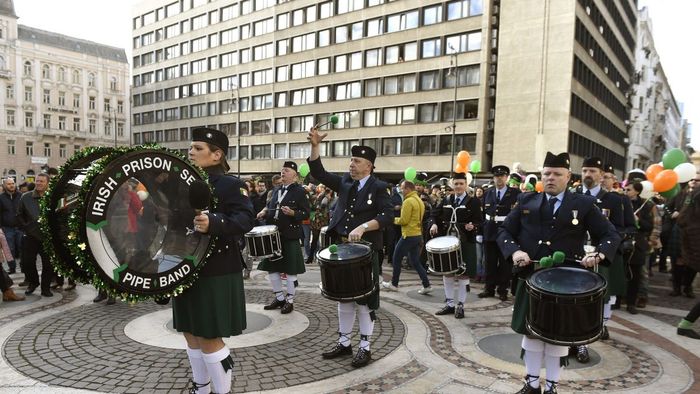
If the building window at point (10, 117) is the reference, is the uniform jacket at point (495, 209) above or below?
below

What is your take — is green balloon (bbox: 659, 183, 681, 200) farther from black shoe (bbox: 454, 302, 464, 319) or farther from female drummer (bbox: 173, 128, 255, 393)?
female drummer (bbox: 173, 128, 255, 393)

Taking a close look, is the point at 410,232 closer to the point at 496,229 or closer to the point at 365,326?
the point at 496,229

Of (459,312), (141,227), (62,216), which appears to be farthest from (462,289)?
(62,216)

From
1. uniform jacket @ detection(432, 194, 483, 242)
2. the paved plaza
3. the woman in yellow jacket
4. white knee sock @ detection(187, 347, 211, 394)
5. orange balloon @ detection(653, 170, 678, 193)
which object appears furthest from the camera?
orange balloon @ detection(653, 170, 678, 193)

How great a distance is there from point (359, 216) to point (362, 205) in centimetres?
15

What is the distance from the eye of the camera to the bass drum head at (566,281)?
3971 millimetres

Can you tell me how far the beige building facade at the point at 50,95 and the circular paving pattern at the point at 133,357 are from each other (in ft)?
238

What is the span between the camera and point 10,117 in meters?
71.6

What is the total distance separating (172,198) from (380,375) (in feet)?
9.97

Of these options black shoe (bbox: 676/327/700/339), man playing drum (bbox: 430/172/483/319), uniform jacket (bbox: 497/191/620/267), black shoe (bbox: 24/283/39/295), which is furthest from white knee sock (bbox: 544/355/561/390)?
black shoe (bbox: 24/283/39/295)

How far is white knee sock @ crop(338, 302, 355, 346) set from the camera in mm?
5469

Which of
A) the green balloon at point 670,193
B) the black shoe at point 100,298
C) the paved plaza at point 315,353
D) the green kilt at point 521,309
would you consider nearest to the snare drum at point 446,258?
the paved plaza at point 315,353

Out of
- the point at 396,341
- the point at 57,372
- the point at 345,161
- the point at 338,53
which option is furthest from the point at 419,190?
the point at 338,53

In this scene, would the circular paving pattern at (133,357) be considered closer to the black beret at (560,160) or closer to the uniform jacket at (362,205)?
the uniform jacket at (362,205)
